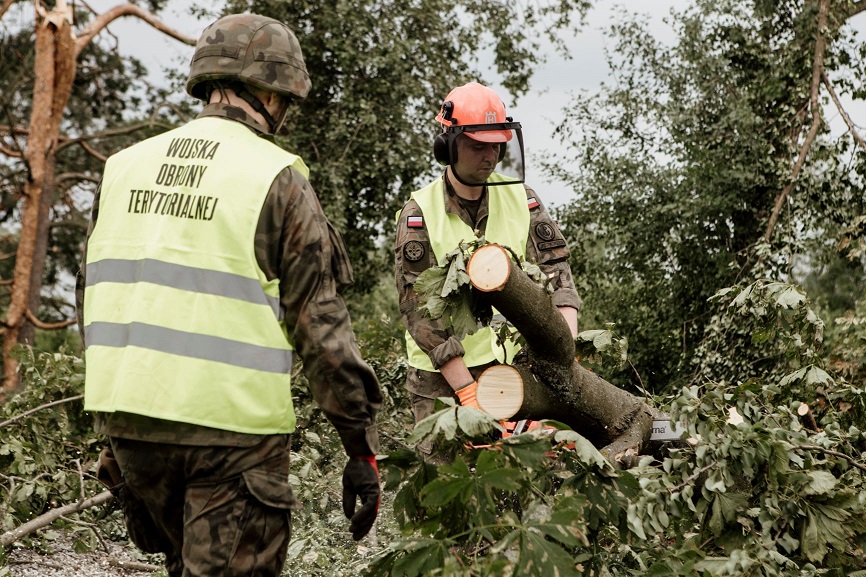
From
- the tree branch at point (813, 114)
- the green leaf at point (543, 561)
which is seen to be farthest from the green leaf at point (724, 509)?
the tree branch at point (813, 114)

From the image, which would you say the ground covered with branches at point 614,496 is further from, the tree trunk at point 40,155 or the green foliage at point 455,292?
the tree trunk at point 40,155

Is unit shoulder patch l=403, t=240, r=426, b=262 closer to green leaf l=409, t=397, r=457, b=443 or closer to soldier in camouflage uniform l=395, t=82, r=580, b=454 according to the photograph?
soldier in camouflage uniform l=395, t=82, r=580, b=454

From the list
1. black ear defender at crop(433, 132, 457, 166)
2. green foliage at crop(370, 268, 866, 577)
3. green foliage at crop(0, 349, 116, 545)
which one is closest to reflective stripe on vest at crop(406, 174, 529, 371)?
black ear defender at crop(433, 132, 457, 166)

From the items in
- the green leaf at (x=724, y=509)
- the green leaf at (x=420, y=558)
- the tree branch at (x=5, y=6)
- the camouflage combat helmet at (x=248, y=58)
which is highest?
the tree branch at (x=5, y=6)

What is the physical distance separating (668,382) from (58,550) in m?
4.56

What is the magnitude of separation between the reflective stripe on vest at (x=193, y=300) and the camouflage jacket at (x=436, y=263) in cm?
143

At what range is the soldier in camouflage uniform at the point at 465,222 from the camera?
4086 millimetres

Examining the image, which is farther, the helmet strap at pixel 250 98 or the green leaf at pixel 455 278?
the green leaf at pixel 455 278

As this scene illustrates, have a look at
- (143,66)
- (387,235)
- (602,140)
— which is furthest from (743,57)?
(143,66)

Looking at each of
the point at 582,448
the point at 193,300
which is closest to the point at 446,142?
the point at 582,448

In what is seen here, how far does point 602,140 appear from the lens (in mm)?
8250

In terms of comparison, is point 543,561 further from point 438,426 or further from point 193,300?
point 193,300

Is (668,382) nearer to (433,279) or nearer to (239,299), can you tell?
(433,279)

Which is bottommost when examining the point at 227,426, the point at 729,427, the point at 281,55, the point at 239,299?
the point at 729,427
